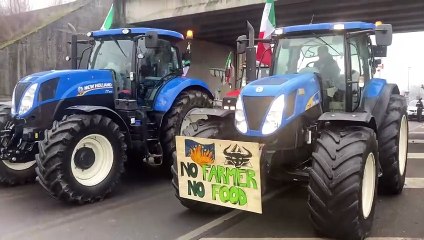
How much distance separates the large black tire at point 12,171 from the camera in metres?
6.58

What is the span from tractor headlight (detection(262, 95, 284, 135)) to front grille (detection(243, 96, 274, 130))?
53 mm

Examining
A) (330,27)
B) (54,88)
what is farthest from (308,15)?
(54,88)

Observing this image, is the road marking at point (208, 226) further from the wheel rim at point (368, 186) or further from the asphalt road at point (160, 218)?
the wheel rim at point (368, 186)

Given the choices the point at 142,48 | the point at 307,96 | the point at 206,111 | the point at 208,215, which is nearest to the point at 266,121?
the point at 307,96

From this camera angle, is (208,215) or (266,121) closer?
(266,121)

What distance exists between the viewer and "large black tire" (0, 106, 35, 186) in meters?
6.58

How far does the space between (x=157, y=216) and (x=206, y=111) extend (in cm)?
138

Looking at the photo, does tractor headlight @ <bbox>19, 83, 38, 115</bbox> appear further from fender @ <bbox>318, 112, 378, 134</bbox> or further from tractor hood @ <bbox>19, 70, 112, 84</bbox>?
fender @ <bbox>318, 112, 378, 134</bbox>

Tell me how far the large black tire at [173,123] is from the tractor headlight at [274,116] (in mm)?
2709

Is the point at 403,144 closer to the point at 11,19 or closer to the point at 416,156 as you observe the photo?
the point at 416,156

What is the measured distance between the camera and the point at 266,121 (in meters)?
4.58

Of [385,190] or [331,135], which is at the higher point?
[331,135]

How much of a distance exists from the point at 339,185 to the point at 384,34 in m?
2.09

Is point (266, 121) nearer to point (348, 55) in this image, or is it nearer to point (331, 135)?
point (331, 135)
